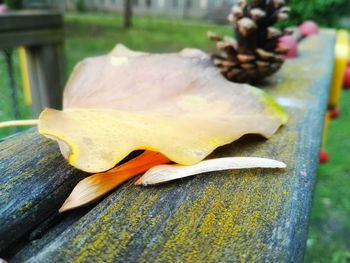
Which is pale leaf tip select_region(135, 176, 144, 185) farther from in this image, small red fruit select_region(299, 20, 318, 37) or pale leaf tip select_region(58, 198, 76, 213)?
small red fruit select_region(299, 20, 318, 37)

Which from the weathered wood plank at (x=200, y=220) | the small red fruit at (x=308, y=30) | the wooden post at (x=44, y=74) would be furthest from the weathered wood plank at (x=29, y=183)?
the small red fruit at (x=308, y=30)

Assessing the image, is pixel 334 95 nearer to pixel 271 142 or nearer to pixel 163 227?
pixel 271 142

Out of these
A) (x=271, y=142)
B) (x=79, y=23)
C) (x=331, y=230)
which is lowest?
(x=79, y=23)

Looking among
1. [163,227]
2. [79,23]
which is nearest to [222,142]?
[163,227]

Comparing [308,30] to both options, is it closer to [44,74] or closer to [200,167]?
[44,74]

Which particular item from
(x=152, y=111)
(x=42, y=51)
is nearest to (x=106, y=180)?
(x=152, y=111)

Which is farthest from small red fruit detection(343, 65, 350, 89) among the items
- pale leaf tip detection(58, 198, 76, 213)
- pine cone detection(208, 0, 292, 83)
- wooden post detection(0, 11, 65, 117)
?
pale leaf tip detection(58, 198, 76, 213)
